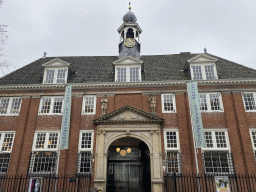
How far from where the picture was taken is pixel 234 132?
54.5 ft

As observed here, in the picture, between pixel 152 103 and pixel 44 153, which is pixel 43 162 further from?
pixel 152 103

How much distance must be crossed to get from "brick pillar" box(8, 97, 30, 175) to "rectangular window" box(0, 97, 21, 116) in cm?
61

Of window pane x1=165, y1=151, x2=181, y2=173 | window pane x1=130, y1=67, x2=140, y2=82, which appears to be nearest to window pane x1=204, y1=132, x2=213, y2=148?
window pane x1=165, y1=151, x2=181, y2=173

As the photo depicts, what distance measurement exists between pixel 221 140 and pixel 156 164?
6.17 meters

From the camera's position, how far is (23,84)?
18875 millimetres

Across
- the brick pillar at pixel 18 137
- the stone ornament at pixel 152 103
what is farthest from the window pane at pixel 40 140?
the stone ornament at pixel 152 103

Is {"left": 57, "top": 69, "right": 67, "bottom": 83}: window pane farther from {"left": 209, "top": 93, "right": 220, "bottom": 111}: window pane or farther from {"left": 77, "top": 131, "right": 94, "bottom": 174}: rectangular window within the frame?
{"left": 209, "top": 93, "right": 220, "bottom": 111}: window pane

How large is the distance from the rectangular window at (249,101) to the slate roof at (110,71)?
6.13ft

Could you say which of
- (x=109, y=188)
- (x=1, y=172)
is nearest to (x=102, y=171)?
(x=109, y=188)

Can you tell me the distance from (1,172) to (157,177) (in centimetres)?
1345

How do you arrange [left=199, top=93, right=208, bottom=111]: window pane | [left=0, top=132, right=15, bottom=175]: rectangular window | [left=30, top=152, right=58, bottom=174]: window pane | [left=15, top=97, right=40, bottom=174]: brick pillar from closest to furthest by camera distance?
[left=30, top=152, right=58, bottom=174]: window pane → [left=15, top=97, right=40, bottom=174]: brick pillar → [left=0, top=132, right=15, bottom=175]: rectangular window → [left=199, top=93, right=208, bottom=111]: window pane

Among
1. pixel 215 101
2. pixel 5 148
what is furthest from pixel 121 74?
pixel 5 148

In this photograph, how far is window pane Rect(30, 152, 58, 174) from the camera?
16.4 meters

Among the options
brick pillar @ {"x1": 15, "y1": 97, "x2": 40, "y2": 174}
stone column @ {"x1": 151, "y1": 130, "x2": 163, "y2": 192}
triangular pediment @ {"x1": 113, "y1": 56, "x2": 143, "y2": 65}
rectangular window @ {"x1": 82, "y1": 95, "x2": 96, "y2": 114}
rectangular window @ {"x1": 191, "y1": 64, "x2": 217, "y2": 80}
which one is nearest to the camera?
stone column @ {"x1": 151, "y1": 130, "x2": 163, "y2": 192}
